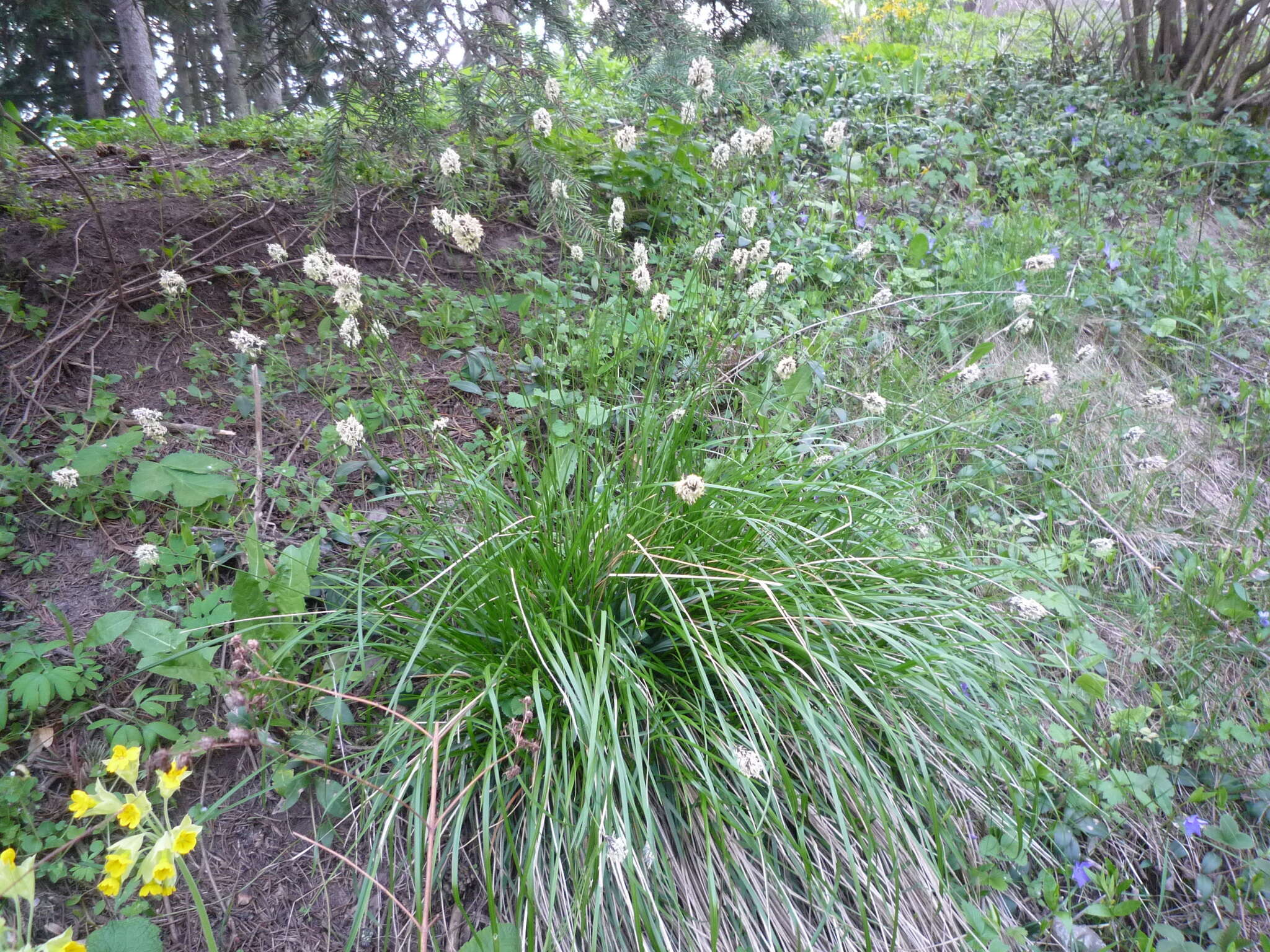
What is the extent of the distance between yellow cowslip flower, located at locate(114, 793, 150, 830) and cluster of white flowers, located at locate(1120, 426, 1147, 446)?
3010 millimetres

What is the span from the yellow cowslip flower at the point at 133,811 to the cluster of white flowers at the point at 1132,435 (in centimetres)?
301

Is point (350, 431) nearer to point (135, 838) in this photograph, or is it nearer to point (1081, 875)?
point (135, 838)

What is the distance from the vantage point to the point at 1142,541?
2.48 metres

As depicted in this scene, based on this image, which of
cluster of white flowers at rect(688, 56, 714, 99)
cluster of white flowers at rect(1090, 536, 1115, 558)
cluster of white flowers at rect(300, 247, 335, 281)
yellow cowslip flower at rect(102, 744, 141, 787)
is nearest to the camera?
yellow cowslip flower at rect(102, 744, 141, 787)

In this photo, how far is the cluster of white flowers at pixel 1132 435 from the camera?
257 cm

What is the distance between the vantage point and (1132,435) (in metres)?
2.60

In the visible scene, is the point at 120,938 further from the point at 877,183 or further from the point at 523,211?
the point at 877,183

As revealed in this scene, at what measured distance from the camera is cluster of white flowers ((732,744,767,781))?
1272mm

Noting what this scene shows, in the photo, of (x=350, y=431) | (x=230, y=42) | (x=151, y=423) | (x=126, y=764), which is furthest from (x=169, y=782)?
(x=230, y=42)

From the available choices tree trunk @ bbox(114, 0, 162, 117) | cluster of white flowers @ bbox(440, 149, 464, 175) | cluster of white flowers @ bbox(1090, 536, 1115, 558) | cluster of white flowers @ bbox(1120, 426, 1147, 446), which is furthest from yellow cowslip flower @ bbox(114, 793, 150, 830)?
tree trunk @ bbox(114, 0, 162, 117)

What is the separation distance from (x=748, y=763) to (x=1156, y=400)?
7.03 ft

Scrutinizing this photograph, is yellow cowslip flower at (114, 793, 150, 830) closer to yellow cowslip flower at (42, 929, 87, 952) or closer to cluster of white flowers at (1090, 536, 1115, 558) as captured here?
yellow cowslip flower at (42, 929, 87, 952)

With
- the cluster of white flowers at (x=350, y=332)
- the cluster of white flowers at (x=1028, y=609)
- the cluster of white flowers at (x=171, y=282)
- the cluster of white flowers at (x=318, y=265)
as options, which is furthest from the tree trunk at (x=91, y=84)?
the cluster of white flowers at (x=1028, y=609)

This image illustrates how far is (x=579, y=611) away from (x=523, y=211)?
245 cm
